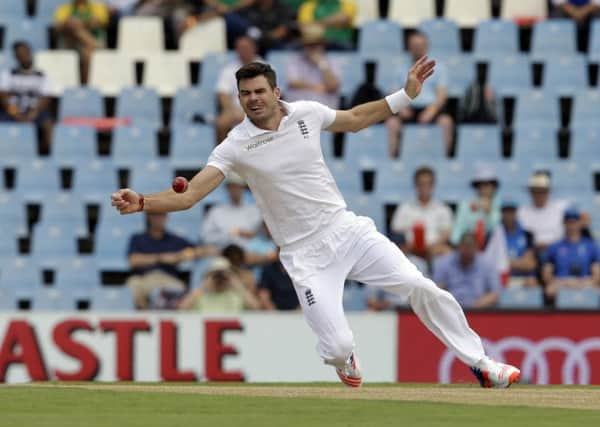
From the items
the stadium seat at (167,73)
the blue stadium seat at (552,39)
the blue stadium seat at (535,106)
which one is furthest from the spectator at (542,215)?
the stadium seat at (167,73)

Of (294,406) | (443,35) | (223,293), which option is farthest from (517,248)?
(294,406)

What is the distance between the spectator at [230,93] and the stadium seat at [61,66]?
1.71m

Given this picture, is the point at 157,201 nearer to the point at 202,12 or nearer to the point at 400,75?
the point at 400,75

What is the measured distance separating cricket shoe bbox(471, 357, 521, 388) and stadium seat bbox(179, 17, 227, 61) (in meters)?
8.32

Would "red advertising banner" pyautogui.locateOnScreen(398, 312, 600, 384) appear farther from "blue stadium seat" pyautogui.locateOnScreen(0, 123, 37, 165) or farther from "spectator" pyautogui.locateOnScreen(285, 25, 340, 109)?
"blue stadium seat" pyautogui.locateOnScreen(0, 123, 37, 165)

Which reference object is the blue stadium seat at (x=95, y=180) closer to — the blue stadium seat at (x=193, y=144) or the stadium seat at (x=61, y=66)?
the blue stadium seat at (x=193, y=144)

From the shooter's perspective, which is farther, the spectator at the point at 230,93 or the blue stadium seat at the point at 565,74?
the blue stadium seat at the point at 565,74

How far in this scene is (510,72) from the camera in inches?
664

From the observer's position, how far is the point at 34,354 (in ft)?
45.2

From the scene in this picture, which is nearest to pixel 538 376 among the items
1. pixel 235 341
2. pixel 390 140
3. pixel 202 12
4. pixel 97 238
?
pixel 235 341

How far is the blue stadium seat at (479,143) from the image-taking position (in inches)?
638

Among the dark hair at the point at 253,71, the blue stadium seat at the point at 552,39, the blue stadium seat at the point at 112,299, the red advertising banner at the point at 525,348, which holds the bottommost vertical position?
the red advertising banner at the point at 525,348

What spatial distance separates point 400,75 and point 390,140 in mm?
774

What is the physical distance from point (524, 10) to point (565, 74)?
1.07 m
